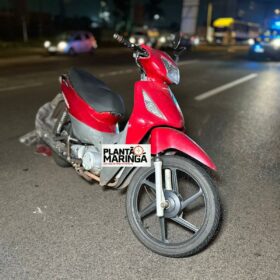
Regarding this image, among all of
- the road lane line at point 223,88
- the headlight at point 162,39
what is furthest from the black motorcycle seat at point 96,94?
the headlight at point 162,39

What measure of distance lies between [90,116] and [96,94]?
24 cm

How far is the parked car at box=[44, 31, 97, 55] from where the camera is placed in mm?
22078

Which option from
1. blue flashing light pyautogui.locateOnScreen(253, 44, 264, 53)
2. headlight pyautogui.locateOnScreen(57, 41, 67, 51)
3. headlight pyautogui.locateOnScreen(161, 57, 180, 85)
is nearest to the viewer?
headlight pyautogui.locateOnScreen(161, 57, 180, 85)

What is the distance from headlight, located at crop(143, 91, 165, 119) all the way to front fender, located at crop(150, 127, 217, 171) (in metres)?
0.12

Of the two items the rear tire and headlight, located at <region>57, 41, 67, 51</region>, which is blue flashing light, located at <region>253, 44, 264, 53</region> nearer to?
headlight, located at <region>57, 41, 67, 51</region>

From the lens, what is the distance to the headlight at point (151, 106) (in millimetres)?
3041

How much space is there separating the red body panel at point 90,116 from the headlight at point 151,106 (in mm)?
671

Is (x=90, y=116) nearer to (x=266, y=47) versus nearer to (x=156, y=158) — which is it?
(x=156, y=158)

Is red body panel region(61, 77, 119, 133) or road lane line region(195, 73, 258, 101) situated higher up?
red body panel region(61, 77, 119, 133)

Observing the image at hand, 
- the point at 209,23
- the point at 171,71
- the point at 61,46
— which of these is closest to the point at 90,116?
the point at 171,71

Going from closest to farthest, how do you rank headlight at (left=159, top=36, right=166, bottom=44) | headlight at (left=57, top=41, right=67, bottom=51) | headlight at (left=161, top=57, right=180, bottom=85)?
headlight at (left=161, top=57, right=180, bottom=85)
headlight at (left=57, top=41, right=67, bottom=51)
headlight at (left=159, top=36, right=166, bottom=44)

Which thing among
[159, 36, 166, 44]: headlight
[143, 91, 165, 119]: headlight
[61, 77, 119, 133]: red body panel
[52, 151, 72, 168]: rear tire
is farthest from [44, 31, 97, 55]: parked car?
[143, 91, 165, 119]: headlight

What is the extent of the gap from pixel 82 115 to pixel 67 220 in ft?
3.48

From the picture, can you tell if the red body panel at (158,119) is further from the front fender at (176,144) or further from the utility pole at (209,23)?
the utility pole at (209,23)
